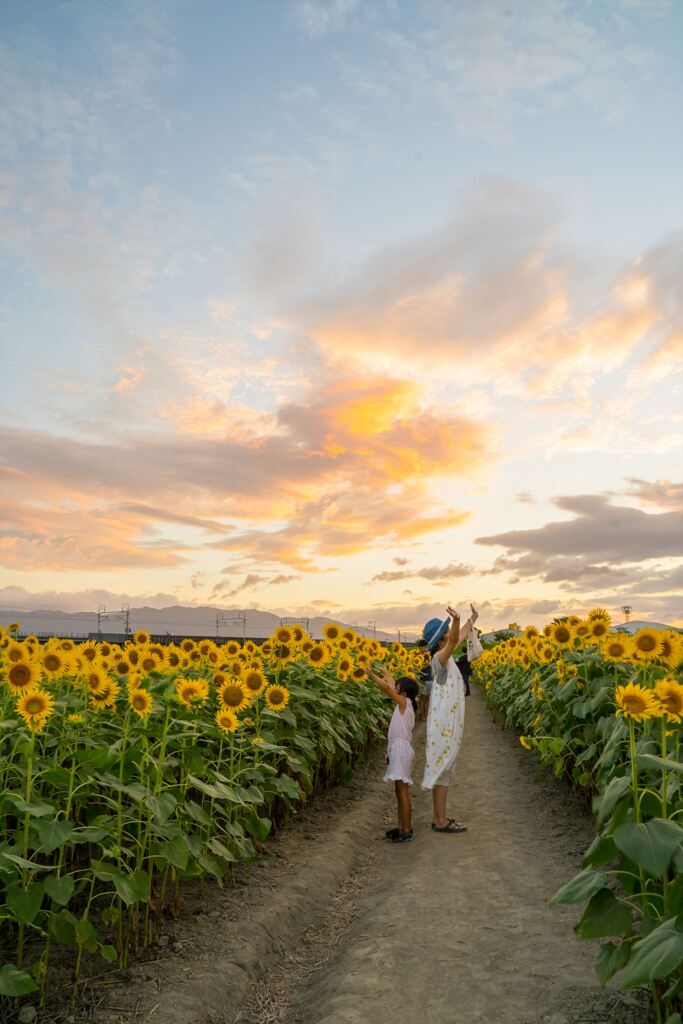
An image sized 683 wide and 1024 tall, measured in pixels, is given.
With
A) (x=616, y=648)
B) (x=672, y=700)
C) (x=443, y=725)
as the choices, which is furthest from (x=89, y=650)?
(x=672, y=700)

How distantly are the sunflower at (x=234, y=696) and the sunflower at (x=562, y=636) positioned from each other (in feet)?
13.6

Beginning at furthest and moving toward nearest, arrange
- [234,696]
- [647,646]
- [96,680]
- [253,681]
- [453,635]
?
[453,635], [253,681], [234,696], [96,680], [647,646]

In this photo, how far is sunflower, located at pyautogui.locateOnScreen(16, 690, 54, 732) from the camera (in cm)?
468

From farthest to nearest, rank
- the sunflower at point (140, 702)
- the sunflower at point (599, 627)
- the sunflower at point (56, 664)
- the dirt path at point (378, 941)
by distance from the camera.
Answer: the sunflower at point (599, 627) → the sunflower at point (56, 664) → the sunflower at point (140, 702) → the dirt path at point (378, 941)

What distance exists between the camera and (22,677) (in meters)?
5.14

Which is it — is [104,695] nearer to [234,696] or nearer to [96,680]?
[96,680]

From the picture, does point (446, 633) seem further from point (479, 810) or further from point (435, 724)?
point (479, 810)

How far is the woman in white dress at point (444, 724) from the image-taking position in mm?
A: 8844

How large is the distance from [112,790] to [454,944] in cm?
254

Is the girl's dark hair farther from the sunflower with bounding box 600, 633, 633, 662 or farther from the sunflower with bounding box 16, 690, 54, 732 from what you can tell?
the sunflower with bounding box 16, 690, 54, 732

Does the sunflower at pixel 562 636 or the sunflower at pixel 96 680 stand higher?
the sunflower at pixel 562 636

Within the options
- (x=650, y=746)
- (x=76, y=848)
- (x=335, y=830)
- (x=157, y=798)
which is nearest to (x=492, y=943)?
(x=650, y=746)

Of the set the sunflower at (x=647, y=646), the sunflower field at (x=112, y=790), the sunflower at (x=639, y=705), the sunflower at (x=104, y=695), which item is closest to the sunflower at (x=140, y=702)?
the sunflower field at (x=112, y=790)

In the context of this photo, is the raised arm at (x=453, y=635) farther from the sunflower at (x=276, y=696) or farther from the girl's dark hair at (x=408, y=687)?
the sunflower at (x=276, y=696)
